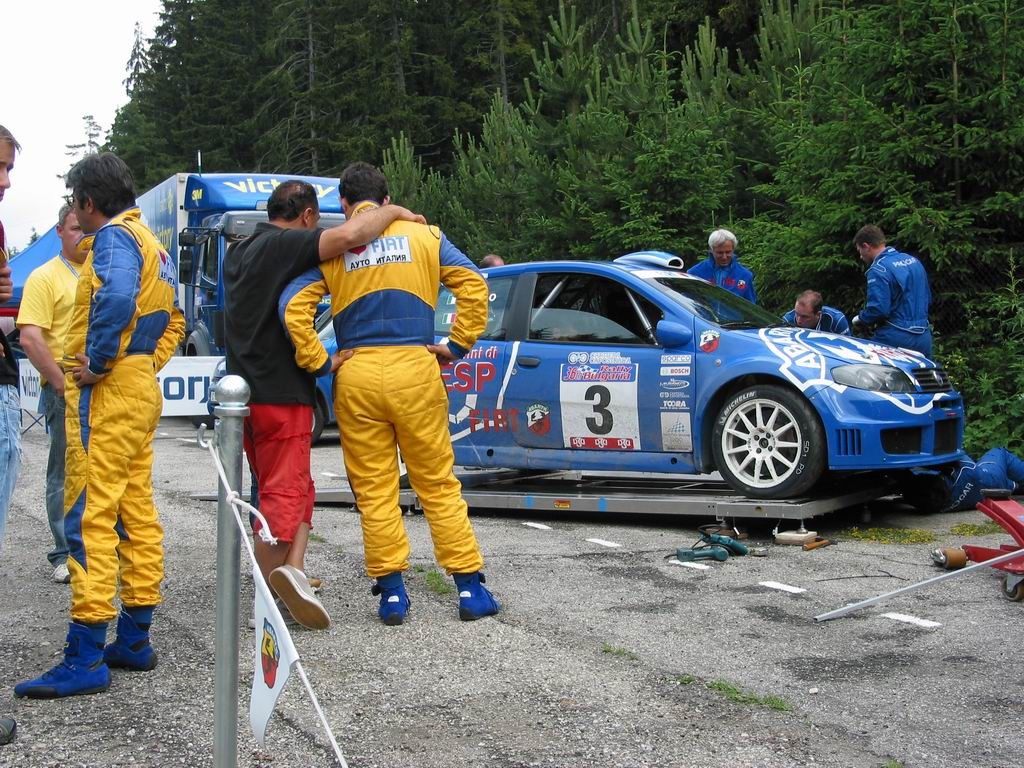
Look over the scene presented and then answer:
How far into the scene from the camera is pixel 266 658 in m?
2.65

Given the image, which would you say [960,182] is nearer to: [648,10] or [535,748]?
[535,748]

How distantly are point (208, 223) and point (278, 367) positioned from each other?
1201 centimetres

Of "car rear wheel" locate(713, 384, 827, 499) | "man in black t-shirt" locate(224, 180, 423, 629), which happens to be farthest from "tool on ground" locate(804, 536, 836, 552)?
"man in black t-shirt" locate(224, 180, 423, 629)

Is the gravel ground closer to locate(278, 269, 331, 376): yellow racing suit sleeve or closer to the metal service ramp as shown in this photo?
the metal service ramp

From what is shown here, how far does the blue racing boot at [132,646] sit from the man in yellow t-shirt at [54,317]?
1368 millimetres

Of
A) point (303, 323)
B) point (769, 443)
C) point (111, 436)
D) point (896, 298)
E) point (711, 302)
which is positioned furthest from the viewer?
point (896, 298)

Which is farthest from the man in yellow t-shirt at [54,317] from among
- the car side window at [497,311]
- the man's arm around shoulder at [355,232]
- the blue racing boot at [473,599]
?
the car side window at [497,311]

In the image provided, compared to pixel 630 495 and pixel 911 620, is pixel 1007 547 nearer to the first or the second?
pixel 911 620

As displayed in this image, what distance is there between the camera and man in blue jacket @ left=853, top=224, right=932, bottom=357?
869cm

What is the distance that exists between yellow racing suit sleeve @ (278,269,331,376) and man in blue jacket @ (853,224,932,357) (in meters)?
4.90

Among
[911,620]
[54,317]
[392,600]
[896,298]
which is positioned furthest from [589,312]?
[54,317]

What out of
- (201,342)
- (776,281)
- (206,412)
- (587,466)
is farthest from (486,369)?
(201,342)

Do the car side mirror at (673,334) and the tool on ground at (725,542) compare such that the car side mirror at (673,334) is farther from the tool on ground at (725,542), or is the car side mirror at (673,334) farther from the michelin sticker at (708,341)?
the tool on ground at (725,542)

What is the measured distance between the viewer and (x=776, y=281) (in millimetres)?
11641
